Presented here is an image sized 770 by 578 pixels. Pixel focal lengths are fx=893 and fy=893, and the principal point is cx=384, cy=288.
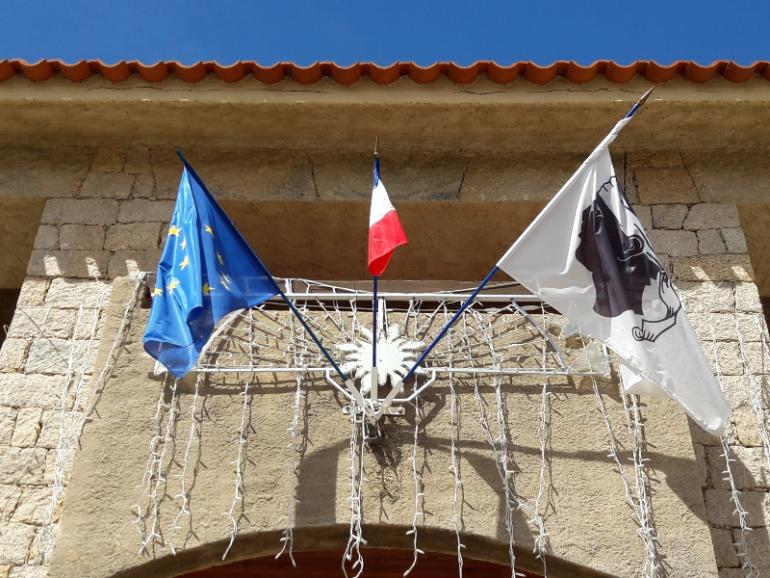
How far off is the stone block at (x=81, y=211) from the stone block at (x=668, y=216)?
10.9 feet

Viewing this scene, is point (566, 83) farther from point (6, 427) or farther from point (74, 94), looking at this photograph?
point (6, 427)

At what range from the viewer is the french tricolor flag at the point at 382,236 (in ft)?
12.8

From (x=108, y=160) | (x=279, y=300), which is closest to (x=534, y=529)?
(x=279, y=300)

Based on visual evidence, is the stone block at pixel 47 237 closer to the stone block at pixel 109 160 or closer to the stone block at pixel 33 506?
the stone block at pixel 109 160

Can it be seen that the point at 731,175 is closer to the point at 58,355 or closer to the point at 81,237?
the point at 81,237

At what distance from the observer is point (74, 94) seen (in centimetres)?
545

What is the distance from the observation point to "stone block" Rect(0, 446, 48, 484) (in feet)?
14.4

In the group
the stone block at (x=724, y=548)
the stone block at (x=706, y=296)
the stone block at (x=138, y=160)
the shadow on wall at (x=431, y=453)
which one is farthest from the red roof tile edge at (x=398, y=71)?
the stone block at (x=724, y=548)

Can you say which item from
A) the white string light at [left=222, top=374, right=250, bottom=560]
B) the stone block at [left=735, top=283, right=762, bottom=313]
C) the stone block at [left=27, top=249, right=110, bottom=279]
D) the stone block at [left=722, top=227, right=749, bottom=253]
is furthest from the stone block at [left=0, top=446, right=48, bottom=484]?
the stone block at [left=722, top=227, right=749, bottom=253]

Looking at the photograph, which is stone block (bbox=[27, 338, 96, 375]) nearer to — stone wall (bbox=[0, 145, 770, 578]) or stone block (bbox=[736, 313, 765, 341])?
stone wall (bbox=[0, 145, 770, 578])

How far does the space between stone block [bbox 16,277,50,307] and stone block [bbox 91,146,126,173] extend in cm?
93

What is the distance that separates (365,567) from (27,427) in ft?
6.16

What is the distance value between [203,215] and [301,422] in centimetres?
110

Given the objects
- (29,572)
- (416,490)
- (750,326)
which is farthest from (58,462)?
(750,326)
